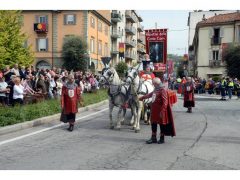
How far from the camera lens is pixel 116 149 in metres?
8.52

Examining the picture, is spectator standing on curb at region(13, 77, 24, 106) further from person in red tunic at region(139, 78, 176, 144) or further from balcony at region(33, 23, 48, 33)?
balcony at region(33, 23, 48, 33)

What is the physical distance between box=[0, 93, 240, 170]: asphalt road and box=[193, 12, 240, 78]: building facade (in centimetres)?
4565

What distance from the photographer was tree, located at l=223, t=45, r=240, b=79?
149ft

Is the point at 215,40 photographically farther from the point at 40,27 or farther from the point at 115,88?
the point at 115,88

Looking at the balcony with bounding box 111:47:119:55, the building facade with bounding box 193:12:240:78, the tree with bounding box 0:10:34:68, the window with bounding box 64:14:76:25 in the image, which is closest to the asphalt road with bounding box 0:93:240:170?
the tree with bounding box 0:10:34:68

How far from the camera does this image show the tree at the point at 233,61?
45.5 meters

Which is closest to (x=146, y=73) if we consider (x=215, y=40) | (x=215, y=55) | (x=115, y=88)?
(x=115, y=88)

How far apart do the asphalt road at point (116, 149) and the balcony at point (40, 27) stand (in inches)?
1485

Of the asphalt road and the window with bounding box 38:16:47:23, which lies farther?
the window with bounding box 38:16:47:23

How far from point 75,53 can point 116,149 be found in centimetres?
3761

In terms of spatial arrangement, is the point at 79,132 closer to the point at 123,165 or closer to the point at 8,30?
the point at 123,165

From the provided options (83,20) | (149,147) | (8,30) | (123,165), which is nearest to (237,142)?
(149,147)

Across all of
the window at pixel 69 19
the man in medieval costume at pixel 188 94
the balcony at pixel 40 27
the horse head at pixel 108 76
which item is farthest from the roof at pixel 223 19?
the horse head at pixel 108 76

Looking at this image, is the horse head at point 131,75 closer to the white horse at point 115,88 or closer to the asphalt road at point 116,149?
the white horse at point 115,88
